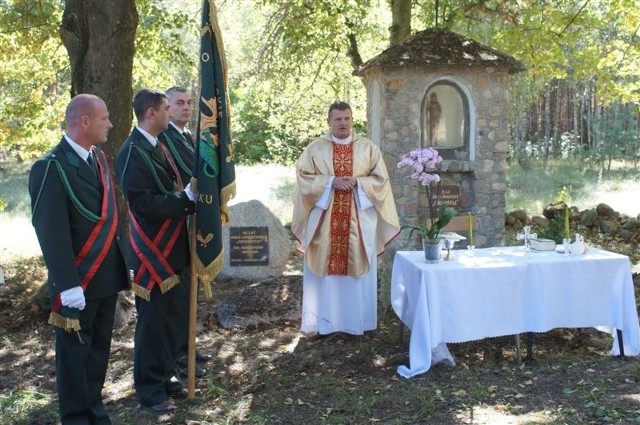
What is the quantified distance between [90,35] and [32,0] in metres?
3.38

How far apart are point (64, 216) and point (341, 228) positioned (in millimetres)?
2853

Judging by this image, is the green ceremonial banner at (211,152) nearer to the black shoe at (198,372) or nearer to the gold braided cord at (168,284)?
the gold braided cord at (168,284)

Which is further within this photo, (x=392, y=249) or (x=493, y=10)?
(x=493, y=10)

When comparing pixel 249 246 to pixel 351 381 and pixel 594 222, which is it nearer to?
pixel 351 381

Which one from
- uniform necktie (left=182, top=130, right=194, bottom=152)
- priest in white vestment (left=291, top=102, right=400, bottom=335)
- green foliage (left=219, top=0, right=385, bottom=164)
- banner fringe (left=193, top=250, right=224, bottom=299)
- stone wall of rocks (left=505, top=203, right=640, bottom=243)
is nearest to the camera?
banner fringe (left=193, top=250, right=224, bottom=299)

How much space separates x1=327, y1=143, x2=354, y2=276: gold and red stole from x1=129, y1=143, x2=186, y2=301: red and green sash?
184 cm

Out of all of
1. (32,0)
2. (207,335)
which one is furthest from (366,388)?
(32,0)

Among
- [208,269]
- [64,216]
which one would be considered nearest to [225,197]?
[208,269]

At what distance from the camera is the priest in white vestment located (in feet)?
18.6

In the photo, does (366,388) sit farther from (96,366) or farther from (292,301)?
(292,301)

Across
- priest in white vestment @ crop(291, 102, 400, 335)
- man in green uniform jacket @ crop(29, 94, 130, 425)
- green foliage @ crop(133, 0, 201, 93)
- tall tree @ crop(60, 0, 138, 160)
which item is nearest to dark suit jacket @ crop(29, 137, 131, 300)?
man in green uniform jacket @ crop(29, 94, 130, 425)

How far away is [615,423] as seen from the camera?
3.80 meters

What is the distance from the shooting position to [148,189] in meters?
3.98

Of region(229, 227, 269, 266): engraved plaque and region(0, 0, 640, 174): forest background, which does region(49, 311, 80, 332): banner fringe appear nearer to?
region(0, 0, 640, 174): forest background
